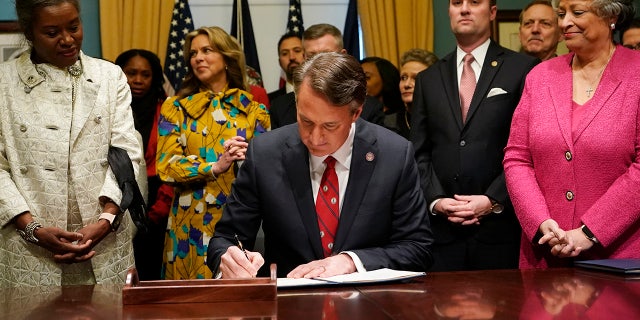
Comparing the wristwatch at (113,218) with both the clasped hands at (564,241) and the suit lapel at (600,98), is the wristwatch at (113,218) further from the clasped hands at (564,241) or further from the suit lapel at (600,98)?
the suit lapel at (600,98)

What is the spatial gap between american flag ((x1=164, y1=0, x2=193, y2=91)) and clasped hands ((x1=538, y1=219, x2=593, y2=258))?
3.80 metres

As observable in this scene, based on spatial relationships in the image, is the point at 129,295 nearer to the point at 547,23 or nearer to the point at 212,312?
the point at 212,312

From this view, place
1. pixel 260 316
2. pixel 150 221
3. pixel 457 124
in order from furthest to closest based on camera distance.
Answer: pixel 150 221 < pixel 457 124 < pixel 260 316

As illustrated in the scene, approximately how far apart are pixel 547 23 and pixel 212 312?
10.3ft

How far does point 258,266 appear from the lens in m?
2.35

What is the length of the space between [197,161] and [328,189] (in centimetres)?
140

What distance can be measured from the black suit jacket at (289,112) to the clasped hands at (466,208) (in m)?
0.82

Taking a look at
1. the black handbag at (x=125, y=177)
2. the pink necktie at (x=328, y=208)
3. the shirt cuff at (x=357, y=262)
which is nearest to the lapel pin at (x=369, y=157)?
the pink necktie at (x=328, y=208)

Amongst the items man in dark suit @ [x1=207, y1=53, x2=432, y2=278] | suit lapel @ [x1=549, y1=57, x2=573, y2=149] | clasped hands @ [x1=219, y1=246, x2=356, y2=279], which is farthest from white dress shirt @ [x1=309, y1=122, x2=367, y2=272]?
suit lapel @ [x1=549, y1=57, x2=573, y2=149]

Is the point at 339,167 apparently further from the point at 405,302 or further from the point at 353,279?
the point at 405,302

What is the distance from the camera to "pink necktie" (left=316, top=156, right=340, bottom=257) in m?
2.73

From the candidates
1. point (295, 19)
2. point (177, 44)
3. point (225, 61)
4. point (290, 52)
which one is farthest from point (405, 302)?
point (295, 19)

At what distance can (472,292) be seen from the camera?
2.14 meters

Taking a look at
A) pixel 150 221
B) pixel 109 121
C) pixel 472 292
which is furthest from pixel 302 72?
pixel 150 221
